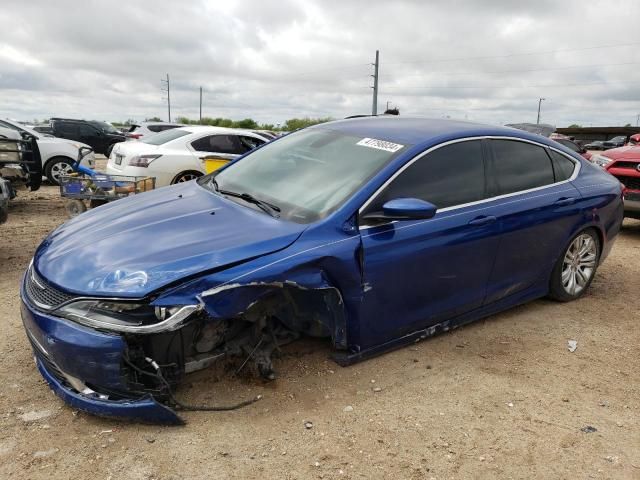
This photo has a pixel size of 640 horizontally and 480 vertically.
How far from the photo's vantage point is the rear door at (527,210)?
12.6 ft

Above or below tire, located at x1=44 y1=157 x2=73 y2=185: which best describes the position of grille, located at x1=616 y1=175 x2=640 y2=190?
above

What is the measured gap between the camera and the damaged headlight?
256 centimetres

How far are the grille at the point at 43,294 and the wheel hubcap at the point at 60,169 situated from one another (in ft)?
29.4

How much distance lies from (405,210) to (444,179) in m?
0.66

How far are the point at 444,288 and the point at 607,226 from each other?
225 cm

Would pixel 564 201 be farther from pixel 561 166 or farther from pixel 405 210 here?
pixel 405 210

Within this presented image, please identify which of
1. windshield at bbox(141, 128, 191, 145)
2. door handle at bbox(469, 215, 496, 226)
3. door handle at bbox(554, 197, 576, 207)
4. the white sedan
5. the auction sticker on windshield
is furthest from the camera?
windshield at bbox(141, 128, 191, 145)

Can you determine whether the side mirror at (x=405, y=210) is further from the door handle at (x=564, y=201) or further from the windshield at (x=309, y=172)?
the door handle at (x=564, y=201)

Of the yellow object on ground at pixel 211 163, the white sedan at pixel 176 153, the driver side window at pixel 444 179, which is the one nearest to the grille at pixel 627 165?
the driver side window at pixel 444 179

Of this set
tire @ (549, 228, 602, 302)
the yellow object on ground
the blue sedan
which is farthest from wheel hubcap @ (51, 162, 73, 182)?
tire @ (549, 228, 602, 302)

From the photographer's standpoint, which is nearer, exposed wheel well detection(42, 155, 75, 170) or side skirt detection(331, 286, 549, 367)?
side skirt detection(331, 286, 549, 367)

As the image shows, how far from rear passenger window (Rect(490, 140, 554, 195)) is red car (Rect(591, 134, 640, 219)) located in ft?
12.1

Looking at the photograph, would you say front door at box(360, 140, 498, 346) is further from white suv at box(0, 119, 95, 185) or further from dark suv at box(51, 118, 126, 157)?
dark suv at box(51, 118, 126, 157)

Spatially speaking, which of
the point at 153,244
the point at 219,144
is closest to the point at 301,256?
the point at 153,244
